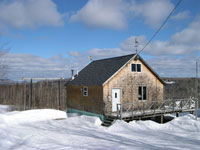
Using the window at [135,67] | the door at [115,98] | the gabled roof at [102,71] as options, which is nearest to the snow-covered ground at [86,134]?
the door at [115,98]

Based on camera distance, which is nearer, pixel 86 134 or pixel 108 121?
pixel 86 134

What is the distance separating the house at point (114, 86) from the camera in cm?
1592

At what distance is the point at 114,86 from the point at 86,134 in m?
5.68

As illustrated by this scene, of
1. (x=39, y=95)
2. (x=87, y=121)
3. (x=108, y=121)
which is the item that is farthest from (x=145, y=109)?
(x=39, y=95)

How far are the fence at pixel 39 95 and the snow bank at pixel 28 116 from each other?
4015 millimetres

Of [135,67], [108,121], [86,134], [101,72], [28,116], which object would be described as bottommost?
[86,134]

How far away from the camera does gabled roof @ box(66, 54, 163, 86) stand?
16281 millimetres


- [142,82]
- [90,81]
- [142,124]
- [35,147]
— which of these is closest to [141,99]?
[142,82]

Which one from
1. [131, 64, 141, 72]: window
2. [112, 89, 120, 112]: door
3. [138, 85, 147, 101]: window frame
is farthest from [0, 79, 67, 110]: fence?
[138, 85, 147, 101]: window frame

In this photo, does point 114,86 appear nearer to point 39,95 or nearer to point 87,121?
point 87,121

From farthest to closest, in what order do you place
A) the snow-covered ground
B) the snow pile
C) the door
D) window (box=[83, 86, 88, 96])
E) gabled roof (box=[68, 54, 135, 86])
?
1. window (box=[83, 86, 88, 96])
2. gabled roof (box=[68, 54, 135, 86])
3. the door
4. the snow pile
5. the snow-covered ground

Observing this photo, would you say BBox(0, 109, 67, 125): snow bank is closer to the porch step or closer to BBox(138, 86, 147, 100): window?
the porch step

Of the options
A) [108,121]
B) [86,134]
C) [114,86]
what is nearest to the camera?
[86,134]

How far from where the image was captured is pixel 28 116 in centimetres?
1524
